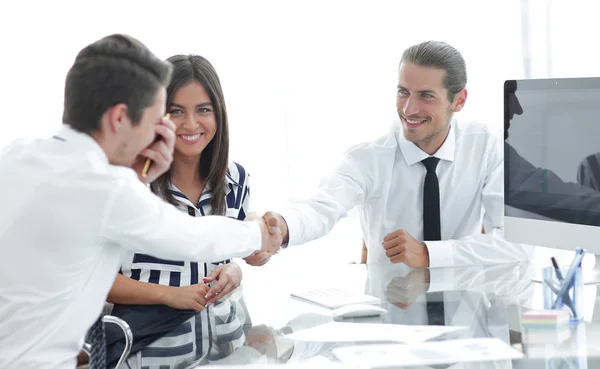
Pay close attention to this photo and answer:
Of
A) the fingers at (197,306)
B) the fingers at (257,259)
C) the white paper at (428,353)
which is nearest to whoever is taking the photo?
the white paper at (428,353)

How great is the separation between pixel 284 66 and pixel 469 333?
10.4 ft

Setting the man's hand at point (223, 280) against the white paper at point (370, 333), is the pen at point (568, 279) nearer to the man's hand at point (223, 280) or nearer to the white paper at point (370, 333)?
the white paper at point (370, 333)

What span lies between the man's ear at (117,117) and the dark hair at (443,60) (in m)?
1.69

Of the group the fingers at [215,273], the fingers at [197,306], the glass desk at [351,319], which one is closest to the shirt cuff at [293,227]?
the glass desk at [351,319]

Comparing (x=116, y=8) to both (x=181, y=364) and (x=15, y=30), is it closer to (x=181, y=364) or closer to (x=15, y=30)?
(x=15, y=30)

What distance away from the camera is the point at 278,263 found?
4586 millimetres

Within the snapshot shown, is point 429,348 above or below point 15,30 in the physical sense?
below

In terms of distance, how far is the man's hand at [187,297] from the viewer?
2.16 meters

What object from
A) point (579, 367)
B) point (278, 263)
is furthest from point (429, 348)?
point (278, 263)

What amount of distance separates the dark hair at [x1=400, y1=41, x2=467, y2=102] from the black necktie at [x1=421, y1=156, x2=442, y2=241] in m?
0.36

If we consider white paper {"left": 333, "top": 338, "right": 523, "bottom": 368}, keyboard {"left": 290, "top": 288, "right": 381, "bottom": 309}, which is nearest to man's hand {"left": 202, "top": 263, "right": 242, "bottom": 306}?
keyboard {"left": 290, "top": 288, "right": 381, "bottom": 309}

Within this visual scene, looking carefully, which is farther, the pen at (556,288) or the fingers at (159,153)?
the pen at (556,288)

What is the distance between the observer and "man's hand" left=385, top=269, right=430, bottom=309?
207cm

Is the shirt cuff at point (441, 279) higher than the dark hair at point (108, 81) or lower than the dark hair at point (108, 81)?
lower
